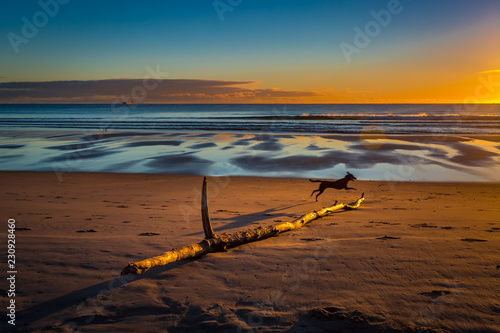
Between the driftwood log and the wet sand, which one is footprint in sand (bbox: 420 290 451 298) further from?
the wet sand

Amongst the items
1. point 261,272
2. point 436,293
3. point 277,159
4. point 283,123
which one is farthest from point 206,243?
point 283,123

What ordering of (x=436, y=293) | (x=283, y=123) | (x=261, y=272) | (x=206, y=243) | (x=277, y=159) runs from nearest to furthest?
(x=436, y=293)
(x=261, y=272)
(x=206, y=243)
(x=277, y=159)
(x=283, y=123)

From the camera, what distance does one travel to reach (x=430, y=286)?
389cm

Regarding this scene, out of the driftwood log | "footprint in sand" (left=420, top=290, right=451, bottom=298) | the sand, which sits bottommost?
the sand

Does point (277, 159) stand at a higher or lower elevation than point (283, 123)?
lower

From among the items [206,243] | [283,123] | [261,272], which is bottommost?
[261,272]

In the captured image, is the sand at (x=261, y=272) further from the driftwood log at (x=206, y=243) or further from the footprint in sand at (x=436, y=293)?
the driftwood log at (x=206, y=243)

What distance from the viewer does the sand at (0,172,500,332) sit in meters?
3.32

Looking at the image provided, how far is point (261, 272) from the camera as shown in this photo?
4.33 metres

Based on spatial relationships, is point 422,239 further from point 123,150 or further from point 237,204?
point 123,150

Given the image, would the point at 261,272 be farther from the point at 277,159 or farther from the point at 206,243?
the point at 277,159

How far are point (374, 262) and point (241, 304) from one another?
2110 mm

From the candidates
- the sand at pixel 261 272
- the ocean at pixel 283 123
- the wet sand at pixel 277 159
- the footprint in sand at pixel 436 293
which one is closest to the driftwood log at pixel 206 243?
the sand at pixel 261 272

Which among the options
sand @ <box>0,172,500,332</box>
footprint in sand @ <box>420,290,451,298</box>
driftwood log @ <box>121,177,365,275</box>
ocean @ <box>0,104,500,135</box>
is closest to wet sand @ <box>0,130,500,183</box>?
sand @ <box>0,172,500,332</box>
